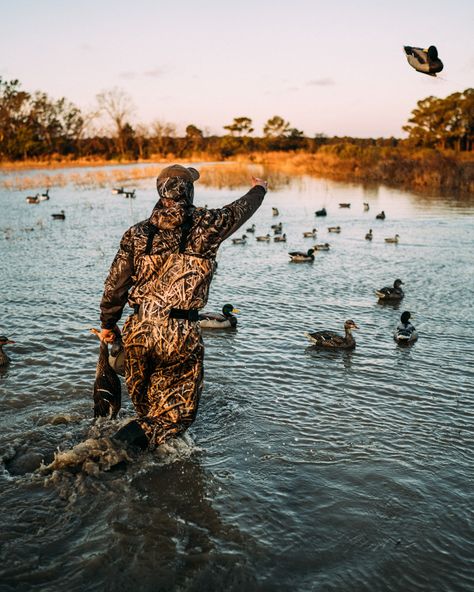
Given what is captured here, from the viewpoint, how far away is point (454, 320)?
10953 mm

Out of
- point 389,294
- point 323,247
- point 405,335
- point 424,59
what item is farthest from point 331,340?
point 323,247

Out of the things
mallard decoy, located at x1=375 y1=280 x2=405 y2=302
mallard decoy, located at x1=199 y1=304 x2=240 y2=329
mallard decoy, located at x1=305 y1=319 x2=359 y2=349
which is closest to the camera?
mallard decoy, located at x1=305 y1=319 x2=359 y2=349

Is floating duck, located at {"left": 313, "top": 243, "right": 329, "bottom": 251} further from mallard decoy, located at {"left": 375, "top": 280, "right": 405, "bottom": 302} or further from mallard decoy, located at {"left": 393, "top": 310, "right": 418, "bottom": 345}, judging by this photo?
mallard decoy, located at {"left": 393, "top": 310, "right": 418, "bottom": 345}

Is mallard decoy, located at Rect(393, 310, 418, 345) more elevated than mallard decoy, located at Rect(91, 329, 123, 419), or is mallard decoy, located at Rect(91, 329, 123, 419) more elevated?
mallard decoy, located at Rect(91, 329, 123, 419)

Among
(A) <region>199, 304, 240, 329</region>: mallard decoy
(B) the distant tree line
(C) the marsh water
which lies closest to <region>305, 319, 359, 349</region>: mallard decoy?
(C) the marsh water

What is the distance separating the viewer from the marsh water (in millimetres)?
3945

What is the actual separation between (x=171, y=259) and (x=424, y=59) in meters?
3.05

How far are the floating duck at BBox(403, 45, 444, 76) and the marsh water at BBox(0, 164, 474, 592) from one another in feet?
11.6

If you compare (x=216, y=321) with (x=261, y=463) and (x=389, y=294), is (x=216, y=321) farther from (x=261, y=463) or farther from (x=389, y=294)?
(x=261, y=463)

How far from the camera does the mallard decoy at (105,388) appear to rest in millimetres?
5645

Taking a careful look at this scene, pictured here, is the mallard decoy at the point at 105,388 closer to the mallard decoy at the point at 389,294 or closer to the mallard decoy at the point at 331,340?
the mallard decoy at the point at 331,340

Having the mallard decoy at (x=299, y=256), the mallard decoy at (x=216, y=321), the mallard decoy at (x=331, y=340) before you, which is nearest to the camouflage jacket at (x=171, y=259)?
the mallard decoy at (x=331, y=340)

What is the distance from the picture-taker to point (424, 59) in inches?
218

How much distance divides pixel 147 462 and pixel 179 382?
0.79m
